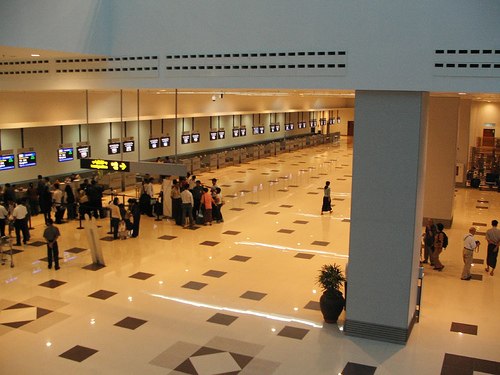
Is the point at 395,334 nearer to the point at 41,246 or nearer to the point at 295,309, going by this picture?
the point at 295,309

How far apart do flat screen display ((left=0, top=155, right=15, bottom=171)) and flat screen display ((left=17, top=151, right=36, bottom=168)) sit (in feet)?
0.94

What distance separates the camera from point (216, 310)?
8672 millimetres

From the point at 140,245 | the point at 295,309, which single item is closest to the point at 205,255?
the point at 140,245

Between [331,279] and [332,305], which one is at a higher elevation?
[331,279]

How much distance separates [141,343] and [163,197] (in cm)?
813

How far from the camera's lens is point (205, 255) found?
11.7 meters

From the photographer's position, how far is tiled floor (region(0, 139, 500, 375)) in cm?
701

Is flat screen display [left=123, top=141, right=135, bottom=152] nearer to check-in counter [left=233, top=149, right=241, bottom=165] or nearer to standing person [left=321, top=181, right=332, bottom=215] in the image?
standing person [left=321, top=181, right=332, bottom=215]

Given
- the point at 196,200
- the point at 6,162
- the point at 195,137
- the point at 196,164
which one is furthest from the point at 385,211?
the point at 195,137

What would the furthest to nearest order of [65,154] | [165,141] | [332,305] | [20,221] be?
[165,141] < [65,154] < [20,221] < [332,305]

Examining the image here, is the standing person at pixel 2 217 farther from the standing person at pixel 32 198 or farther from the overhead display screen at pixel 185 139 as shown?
the overhead display screen at pixel 185 139

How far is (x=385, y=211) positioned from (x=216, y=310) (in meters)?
3.13

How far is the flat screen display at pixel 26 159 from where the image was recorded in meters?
15.3

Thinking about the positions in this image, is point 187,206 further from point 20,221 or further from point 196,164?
point 196,164
